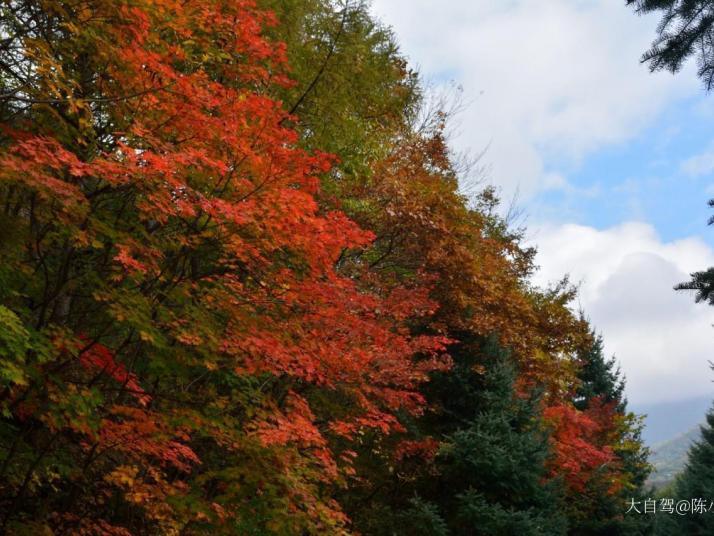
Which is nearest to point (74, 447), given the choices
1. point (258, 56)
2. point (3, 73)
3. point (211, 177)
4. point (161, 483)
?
point (161, 483)

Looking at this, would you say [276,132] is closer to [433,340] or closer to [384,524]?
[433,340]

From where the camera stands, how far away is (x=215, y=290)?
8.17 m

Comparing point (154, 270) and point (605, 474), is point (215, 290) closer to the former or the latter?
point (154, 270)

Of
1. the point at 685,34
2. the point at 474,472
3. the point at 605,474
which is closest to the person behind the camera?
the point at 685,34

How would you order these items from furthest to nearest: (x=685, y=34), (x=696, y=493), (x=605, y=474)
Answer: (x=696, y=493) → (x=605, y=474) → (x=685, y=34)

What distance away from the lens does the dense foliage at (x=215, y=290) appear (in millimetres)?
6816

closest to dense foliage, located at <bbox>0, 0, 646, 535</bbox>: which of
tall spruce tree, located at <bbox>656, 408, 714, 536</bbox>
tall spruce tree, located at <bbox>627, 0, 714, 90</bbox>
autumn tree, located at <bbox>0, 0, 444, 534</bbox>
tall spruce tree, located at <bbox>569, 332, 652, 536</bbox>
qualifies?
autumn tree, located at <bbox>0, 0, 444, 534</bbox>

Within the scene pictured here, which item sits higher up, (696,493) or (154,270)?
(696,493)

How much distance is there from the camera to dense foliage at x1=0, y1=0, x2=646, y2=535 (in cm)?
682

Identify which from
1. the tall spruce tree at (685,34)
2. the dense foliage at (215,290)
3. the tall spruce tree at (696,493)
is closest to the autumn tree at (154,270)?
the dense foliage at (215,290)

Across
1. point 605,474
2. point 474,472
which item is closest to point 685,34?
point 474,472

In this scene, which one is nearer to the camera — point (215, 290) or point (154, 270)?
point (154, 270)

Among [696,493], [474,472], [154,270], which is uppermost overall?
[696,493]

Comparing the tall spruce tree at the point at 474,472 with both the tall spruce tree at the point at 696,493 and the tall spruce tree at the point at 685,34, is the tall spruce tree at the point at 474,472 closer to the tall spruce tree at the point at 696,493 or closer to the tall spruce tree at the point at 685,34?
the tall spruce tree at the point at 685,34
